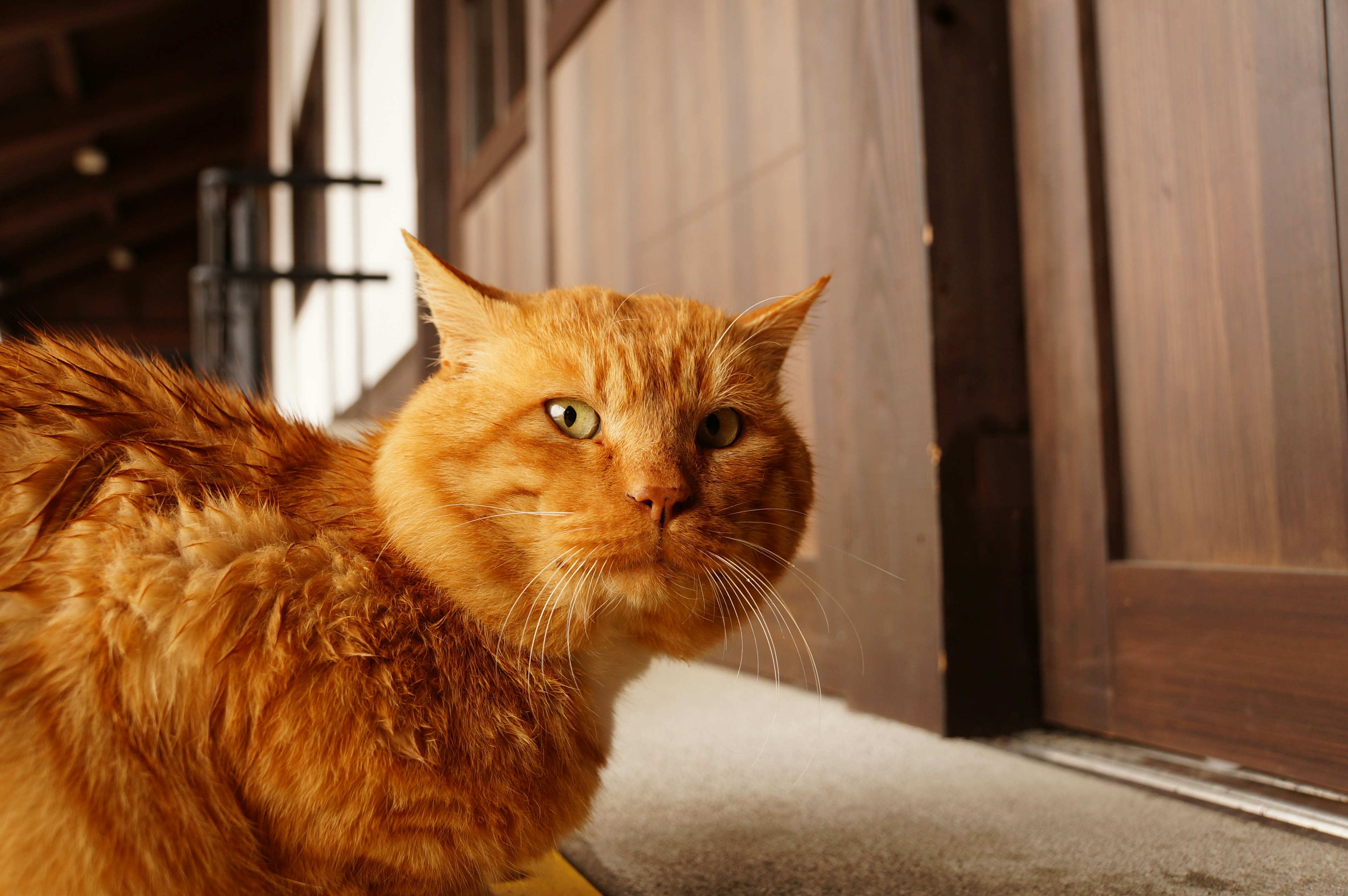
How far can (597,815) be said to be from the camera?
102cm

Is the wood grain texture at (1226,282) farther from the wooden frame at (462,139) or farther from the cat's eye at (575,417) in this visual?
the wooden frame at (462,139)

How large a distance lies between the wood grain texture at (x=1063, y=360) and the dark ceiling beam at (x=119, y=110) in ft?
27.4

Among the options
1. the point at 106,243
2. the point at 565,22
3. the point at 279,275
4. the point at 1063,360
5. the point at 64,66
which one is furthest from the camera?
the point at 106,243

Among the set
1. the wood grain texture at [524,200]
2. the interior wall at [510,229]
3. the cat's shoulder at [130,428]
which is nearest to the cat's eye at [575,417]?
the cat's shoulder at [130,428]

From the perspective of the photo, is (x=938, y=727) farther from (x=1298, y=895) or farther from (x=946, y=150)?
(x=946, y=150)

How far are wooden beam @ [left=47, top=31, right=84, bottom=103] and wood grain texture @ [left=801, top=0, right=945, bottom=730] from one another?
21.7ft

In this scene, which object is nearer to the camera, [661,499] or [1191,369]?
[661,499]

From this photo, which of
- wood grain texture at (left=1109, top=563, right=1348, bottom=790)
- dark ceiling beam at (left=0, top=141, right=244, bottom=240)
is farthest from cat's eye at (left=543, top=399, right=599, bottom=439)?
dark ceiling beam at (left=0, top=141, right=244, bottom=240)

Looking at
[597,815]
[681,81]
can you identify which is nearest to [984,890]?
[597,815]

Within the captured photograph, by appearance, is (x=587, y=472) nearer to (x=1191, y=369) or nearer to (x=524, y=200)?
(x=1191, y=369)

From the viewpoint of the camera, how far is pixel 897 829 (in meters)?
0.96

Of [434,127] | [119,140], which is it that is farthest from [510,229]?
[119,140]

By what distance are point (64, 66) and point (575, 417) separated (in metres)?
7.77

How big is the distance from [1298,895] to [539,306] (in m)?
0.82
